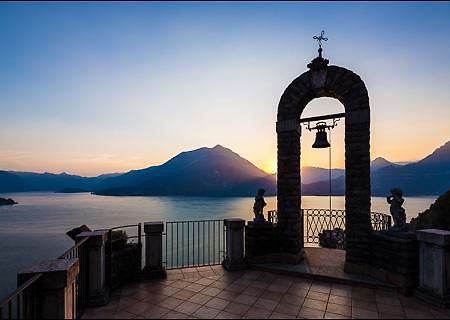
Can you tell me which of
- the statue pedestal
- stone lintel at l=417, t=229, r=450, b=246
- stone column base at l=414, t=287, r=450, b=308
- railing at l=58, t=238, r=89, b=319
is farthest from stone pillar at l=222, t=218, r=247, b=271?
stone lintel at l=417, t=229, r=450, b=246

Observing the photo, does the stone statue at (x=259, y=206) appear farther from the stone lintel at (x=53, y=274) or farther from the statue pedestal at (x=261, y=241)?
the stone lintel at (x=53, y=274)

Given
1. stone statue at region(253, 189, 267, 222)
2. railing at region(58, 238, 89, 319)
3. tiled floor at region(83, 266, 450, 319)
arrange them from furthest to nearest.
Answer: stone statue at region(253, 189, 267, 222), railing at region(58, 238, 89, 319), tiled floor at region(83, 266, 450, 319)

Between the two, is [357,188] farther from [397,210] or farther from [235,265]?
[235,265]

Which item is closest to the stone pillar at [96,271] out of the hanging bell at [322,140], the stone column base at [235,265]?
the stone column base at [235,265]

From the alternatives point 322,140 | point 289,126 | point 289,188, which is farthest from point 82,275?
point 322,140

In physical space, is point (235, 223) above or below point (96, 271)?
above

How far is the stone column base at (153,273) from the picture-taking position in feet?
24.5

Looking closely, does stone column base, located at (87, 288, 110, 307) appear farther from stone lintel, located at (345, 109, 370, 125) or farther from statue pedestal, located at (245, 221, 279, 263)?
stone lintel, located at (345, 109, 370, 125)

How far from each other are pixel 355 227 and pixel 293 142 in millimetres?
3034

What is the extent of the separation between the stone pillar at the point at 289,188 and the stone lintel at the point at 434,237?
320 cm

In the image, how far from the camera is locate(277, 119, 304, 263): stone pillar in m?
8.55

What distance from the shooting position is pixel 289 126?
8773 millimetres

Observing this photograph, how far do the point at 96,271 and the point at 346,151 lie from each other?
7.11 m

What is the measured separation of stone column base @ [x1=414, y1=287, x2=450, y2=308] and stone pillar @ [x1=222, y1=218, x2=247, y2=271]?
4304 millimetres
